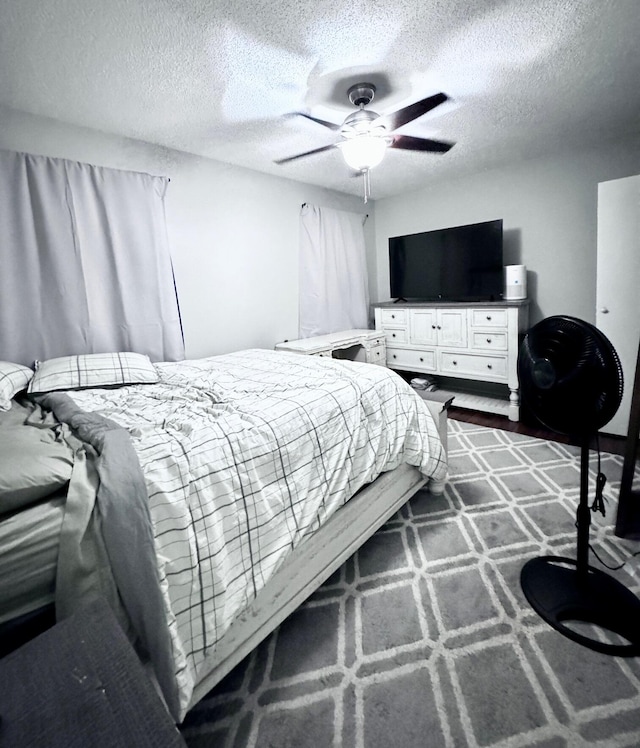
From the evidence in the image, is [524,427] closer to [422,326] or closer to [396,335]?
[422,326]

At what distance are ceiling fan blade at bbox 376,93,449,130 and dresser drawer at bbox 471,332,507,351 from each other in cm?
202

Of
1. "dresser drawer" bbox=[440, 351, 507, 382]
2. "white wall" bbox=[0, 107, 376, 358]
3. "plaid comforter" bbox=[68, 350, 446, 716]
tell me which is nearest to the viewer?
"plaid comforter" bbox=[68, 350, 446, 716]

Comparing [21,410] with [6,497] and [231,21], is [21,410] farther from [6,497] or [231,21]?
[231,21]

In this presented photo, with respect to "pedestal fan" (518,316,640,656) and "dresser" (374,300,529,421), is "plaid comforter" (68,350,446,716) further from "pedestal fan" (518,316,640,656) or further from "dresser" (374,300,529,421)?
"dresser" (374,300,529,421)

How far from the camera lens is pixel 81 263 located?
94.7 inches

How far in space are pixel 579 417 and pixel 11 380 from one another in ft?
8.56

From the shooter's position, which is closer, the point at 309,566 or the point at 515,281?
the point at 309,566

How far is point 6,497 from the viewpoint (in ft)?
2.78

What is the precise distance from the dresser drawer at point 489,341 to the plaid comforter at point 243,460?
172 centimetres

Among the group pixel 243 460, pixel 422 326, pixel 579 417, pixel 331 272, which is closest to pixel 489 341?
pixel 422 326

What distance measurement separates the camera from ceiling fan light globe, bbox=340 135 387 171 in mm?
2045

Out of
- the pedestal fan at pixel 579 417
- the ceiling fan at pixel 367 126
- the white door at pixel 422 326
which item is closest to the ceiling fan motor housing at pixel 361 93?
the ceiling fan at pixel 367 126

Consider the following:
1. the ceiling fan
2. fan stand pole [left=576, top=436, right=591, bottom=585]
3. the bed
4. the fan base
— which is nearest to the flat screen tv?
the ceiling fan

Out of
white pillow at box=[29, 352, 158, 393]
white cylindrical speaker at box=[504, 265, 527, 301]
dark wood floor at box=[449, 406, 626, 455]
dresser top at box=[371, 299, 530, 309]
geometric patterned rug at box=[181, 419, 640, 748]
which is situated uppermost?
white cylindrical speaker at box=[504, 265, 527, 301]
